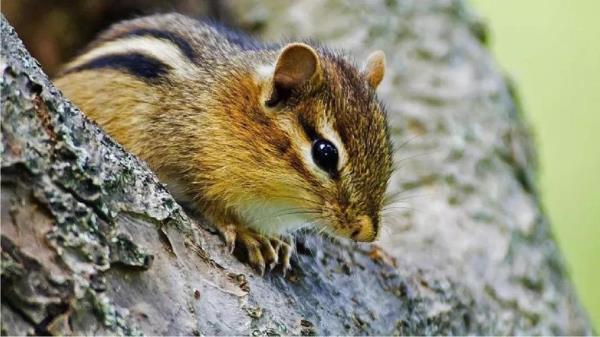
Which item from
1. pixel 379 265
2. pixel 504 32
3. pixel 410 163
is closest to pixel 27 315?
pixel 379 265

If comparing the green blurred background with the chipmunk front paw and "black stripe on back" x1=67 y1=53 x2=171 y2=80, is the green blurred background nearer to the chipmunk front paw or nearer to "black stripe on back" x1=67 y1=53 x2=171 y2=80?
"black stripe on back" x1=67 y1=53 x2=171 y2=80

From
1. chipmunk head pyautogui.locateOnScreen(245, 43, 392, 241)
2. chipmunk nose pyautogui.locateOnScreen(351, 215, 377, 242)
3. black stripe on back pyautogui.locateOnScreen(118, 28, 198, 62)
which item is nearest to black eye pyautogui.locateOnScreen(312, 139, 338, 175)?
chipmunk head pyautogui.locateOnScreen(245, 43, 392, 241)

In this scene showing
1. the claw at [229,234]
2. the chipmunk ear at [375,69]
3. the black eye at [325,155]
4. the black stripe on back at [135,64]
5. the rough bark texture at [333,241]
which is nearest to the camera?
the rough bark texture at [333,241]

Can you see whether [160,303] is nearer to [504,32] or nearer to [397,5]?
[397,5]

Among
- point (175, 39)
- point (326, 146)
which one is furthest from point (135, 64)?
point (326, 146)


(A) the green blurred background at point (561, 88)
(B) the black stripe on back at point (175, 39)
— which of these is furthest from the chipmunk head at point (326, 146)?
(A) the green blurred background at point (561, 88)

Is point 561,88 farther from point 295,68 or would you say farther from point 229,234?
point 229,234

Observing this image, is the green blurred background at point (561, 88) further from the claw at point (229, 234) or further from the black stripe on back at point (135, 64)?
the claw at point (229, 234)
